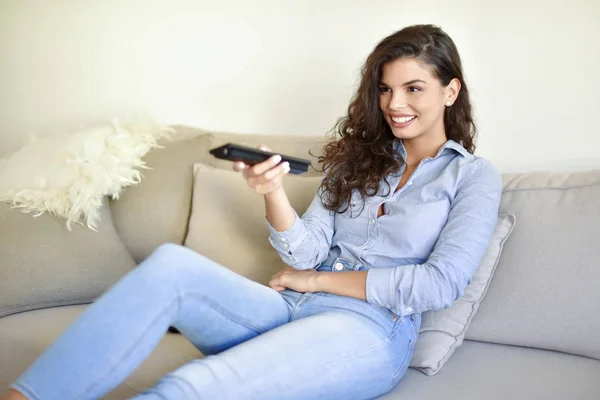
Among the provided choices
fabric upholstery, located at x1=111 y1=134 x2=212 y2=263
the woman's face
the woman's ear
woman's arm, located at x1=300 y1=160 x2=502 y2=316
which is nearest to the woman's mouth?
the woman's face

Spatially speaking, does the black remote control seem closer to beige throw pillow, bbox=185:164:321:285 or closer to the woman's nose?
the woman's nose

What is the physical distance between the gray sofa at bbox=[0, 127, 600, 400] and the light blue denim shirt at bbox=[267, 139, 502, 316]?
0.15 m

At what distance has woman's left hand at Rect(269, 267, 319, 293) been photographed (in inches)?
57.4

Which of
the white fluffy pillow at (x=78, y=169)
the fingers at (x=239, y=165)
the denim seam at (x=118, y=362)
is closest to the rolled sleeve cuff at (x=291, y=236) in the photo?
the fingers at (x=239, y=165)

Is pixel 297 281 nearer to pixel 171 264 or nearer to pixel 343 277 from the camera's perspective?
pixel 343 277

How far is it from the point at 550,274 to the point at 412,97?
0.51 m

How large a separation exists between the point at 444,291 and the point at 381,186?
1.13 ft

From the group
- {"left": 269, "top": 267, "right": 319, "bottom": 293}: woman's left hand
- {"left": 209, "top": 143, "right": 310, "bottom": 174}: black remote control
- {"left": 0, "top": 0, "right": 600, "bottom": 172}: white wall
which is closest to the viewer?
{"left": 209, "top": 143, "right": 310, "bottom": 174}: black remote control

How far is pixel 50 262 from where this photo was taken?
178 cm

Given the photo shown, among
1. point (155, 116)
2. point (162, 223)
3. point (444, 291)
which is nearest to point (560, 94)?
point (444, 291)

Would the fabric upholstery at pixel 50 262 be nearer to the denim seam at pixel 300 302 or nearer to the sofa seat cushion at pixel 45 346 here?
the sofa seat cushion at pixel 45 346

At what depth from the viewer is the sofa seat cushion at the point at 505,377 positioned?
1.28 metres

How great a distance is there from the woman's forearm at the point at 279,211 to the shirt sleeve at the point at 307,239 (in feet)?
0.04

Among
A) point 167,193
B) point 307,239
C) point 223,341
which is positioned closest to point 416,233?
point 307,239
